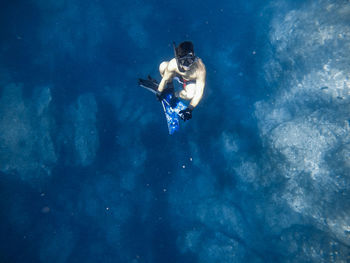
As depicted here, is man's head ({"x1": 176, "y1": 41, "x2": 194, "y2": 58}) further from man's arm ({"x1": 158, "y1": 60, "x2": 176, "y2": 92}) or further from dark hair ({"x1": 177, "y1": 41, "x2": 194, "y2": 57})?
man's arm ({"x1": 158, "y1": 60, "x2": 176, "y2": 92})

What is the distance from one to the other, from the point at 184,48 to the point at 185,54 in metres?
0.12

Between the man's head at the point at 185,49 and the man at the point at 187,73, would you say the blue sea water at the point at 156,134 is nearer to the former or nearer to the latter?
the man at the point at 187,73

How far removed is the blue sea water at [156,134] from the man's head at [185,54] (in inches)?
133

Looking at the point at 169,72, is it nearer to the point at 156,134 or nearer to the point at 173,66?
the point at 173,66

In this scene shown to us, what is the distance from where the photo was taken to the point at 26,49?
328 inches

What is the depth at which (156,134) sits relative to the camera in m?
7.48

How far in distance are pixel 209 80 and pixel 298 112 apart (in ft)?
11.1

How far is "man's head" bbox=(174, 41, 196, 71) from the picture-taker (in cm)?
398

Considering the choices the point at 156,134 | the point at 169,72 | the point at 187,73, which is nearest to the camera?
the point at 187,73

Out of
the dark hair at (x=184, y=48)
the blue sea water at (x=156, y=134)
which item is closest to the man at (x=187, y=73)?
the dark hair at (x=184, y=48)

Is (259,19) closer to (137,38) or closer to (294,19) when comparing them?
(294,19)

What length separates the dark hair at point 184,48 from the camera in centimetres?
397

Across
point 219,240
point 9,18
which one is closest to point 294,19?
point 219,240

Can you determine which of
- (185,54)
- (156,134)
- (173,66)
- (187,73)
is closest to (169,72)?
(173,66)
